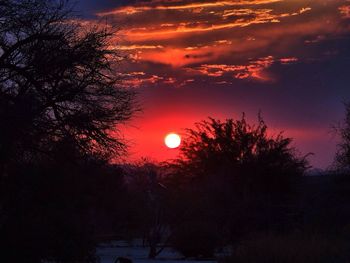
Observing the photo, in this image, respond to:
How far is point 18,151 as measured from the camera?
66.3ft

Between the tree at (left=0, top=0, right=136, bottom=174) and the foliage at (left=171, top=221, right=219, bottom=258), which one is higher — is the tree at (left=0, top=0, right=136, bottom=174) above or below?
above

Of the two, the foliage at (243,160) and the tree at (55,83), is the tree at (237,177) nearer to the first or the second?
the foliage at (243,160)

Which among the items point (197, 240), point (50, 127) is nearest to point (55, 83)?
point (50, 127)

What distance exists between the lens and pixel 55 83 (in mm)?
22125

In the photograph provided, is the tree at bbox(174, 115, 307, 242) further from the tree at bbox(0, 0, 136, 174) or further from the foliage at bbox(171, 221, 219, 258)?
the tree at bbox(0, 0, 136, 174)

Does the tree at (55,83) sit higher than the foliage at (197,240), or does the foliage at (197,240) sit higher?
the tree at (55,83)

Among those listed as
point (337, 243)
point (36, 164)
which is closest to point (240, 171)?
point (337, 243)

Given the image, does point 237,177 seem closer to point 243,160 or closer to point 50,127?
point 243,160

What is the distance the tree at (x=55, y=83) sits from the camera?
67.7 ft

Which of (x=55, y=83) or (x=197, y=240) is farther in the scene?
(x=197, y=240)

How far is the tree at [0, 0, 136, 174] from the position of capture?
20641mm

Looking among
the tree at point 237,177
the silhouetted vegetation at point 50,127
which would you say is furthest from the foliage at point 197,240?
the silhouetted vegetation at point 50,127

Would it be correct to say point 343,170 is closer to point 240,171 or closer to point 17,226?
point 240,171

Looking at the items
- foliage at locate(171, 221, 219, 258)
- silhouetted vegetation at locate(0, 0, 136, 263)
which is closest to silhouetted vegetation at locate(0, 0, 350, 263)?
silhouetted vegetation at locate(0, 0, 136, 263)
